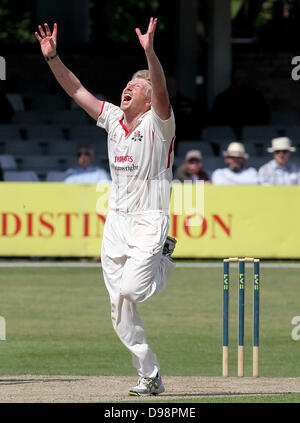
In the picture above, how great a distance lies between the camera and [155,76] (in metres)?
7.55

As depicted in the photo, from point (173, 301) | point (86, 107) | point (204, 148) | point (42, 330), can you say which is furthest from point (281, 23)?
point (86, 107)

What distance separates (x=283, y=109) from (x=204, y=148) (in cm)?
476

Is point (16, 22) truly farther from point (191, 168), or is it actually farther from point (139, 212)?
point (139, 212)

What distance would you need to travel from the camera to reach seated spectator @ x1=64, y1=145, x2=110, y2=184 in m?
18.3

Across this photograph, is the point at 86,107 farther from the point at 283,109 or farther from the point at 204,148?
the point at 283,109

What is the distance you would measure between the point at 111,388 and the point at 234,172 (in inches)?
402

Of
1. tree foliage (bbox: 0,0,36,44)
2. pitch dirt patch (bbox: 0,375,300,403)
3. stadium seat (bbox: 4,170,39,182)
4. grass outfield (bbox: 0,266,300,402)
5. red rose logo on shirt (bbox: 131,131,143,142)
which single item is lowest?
grass outfield (bbox: 0,266,300,402)

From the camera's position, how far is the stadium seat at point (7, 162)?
2007cm

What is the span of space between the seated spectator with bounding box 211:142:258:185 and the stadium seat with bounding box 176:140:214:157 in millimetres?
2592

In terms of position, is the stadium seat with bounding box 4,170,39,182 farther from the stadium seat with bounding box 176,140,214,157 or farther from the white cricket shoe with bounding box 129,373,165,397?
the white cricket shoe with bounding box 129,373,165,397

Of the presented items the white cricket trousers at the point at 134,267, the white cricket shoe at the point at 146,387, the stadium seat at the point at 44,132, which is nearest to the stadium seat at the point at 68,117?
the stadium seat at the point at 44,132

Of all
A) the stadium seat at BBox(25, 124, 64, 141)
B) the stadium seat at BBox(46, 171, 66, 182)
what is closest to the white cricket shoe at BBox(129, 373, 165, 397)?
the stadium seat at BBox(46, 171, 66, 182)

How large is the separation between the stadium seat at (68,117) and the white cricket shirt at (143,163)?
14.8 metres

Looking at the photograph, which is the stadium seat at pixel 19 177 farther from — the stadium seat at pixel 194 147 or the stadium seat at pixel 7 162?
the stadium seat at pixel 194 147
